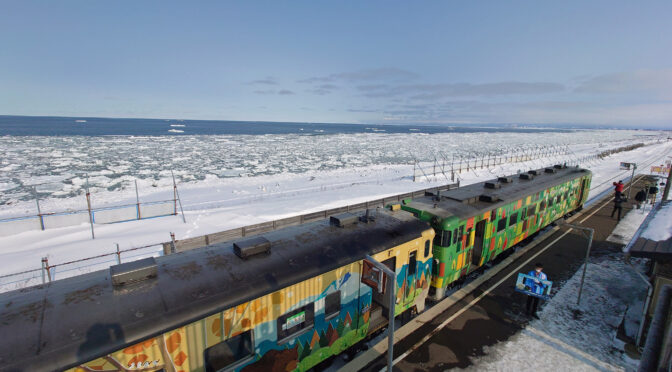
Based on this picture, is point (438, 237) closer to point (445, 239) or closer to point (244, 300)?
point (445, 239)

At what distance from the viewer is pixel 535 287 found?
1012 cm

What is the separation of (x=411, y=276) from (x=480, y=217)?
4401 millimetres

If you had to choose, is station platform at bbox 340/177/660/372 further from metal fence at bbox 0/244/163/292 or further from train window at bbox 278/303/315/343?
metal fence at bbox 0/244/163/292

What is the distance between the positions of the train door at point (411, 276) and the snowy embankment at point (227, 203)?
12.0m

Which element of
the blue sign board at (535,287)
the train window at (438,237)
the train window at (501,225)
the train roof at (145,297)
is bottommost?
the blue sign board at (535,287)

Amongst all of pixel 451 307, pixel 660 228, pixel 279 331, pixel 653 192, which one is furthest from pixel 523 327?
pixel 653 192

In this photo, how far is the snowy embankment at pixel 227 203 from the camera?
15.0m

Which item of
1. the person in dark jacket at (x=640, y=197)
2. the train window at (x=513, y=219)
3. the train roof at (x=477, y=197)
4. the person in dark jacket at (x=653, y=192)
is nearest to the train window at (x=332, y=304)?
the train roof at (x=477, y=197)

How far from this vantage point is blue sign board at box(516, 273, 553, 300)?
32.8 feet

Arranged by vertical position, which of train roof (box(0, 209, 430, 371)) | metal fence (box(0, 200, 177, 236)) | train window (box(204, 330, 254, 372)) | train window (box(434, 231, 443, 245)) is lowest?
metal fence (box(0, 200, 177, 236))

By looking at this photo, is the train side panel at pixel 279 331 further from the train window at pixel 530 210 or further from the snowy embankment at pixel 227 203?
the snowy embankment at pixel 227 203

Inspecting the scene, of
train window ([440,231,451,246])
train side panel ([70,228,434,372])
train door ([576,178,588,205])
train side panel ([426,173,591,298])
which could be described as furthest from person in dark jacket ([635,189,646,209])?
train side panel ([70,228,434,372])

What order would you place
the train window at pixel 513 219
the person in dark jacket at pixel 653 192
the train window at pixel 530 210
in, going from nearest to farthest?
the train window at pixel 513 219
the train window at pixel 530 210
the person in dark jacket at pixel 653 192

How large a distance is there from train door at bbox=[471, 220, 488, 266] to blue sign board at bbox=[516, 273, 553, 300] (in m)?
2.20
